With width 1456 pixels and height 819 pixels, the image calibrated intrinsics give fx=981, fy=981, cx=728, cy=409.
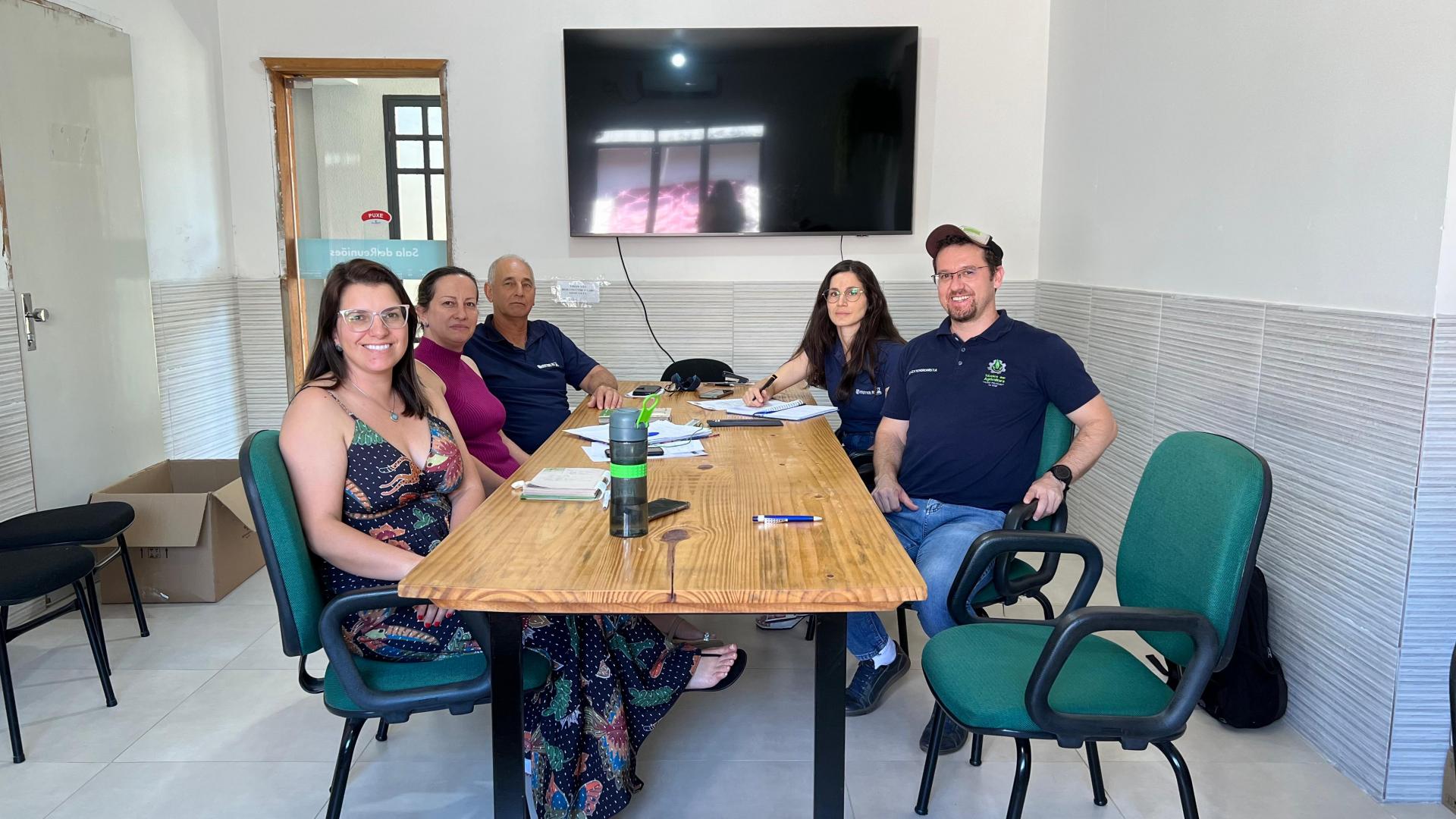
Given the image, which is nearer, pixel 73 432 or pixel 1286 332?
pixel 1286 332

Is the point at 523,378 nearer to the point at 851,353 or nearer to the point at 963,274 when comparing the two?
the point at 851,353

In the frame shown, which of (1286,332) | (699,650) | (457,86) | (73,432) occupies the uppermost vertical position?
(457,86)

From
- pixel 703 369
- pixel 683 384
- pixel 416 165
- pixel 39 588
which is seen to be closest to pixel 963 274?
pixel 683 384

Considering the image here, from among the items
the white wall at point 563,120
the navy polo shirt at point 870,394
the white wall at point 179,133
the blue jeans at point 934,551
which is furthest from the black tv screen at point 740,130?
the blue jeans at point 934,551

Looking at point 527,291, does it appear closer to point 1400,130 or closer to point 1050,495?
point 1050,495

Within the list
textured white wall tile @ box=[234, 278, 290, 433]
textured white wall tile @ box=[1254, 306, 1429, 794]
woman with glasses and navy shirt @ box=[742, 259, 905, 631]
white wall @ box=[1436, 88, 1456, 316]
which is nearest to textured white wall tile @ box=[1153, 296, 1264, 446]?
textured white wall tile @ box=[1254, 306, 1429, 794]

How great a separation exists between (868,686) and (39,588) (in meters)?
2.15

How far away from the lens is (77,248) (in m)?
3.57

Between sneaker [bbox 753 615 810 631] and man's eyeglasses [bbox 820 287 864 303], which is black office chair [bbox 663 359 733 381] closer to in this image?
man's eyeglasses [bbox 820 287 864 303]

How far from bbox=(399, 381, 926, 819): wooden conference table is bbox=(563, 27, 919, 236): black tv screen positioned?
2.64 metres

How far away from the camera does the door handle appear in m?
3.32

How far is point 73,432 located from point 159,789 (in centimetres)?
181

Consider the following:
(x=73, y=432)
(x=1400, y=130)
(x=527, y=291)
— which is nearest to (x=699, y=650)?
(x=527, y=291)

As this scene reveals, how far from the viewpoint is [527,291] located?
3463 millimetres
